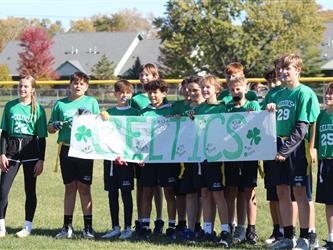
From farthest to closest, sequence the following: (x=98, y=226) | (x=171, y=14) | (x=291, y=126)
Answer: (x=171, y=14)
(x=98, y=226)
(x=291, y=126)

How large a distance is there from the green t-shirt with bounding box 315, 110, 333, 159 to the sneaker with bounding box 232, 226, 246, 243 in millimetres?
1285

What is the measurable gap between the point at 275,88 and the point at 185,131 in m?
1.15

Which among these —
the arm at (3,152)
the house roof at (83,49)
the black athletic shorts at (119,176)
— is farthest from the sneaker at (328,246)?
the house roof at (83,49)

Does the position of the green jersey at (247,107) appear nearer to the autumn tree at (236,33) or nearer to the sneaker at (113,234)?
the sneaker at (113,234)

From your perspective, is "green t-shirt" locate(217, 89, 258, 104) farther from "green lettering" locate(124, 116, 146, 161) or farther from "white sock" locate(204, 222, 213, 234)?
"white sock" locate(204, 222, 213, 234)

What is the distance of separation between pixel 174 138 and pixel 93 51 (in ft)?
211

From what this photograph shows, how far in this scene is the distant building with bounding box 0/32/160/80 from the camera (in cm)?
6894

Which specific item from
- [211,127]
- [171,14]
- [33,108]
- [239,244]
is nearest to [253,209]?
[239,244]

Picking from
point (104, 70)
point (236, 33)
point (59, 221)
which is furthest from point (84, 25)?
point (59, 221)

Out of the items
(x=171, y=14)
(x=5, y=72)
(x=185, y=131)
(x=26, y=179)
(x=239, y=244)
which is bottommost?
(x=239, y=244)

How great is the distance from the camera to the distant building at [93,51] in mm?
68938

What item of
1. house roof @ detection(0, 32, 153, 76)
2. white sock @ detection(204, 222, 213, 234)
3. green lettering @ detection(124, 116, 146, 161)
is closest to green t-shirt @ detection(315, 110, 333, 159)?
white sock @ detection(204, 222, 213, 234)

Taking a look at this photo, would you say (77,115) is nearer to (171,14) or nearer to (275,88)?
(275,88)

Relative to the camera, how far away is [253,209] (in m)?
7.56
